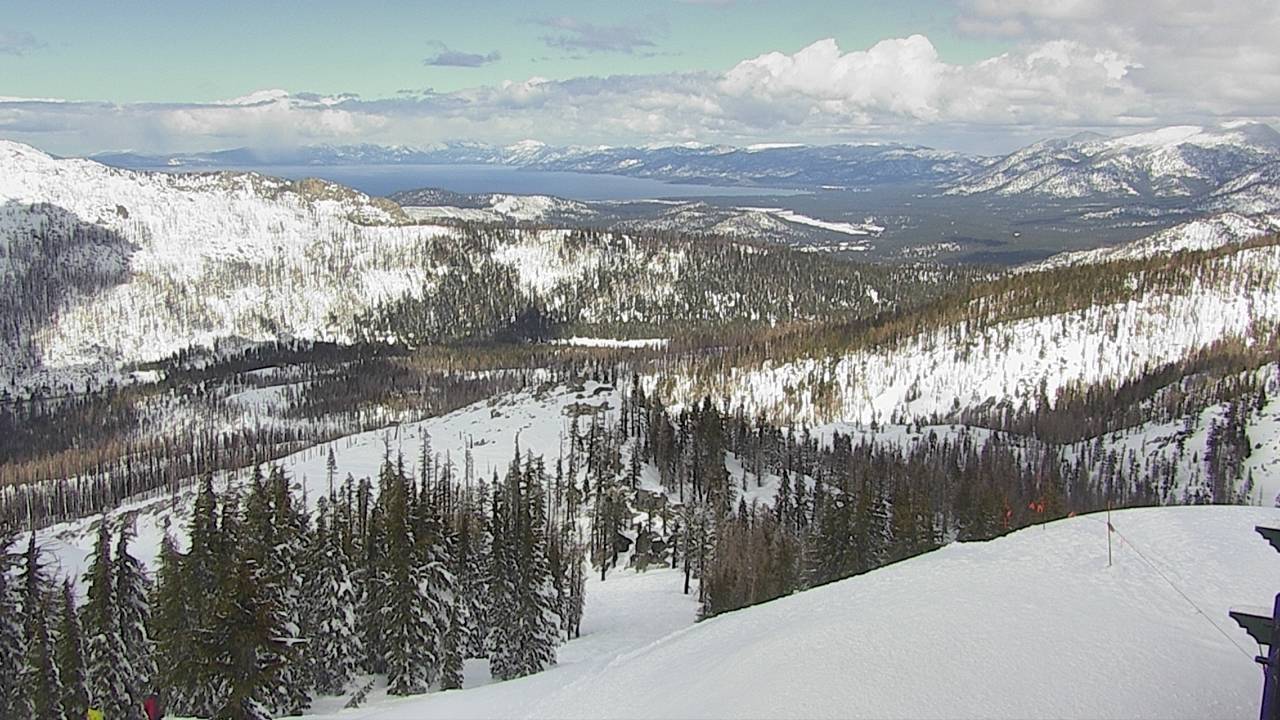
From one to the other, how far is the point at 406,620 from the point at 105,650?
16.0 m

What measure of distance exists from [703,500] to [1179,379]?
129m

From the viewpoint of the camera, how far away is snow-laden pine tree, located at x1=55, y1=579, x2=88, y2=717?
40.9 metres

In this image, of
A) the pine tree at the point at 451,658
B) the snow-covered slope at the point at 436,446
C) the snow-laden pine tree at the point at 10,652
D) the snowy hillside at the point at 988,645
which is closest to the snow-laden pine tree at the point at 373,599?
the pine tree at the point at 451,658

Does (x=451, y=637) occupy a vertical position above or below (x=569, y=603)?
above

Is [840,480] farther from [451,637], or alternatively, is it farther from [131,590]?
[131,590]

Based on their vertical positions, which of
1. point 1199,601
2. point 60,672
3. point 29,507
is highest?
point 1199,601

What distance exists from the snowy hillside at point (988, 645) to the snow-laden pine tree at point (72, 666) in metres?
18.0

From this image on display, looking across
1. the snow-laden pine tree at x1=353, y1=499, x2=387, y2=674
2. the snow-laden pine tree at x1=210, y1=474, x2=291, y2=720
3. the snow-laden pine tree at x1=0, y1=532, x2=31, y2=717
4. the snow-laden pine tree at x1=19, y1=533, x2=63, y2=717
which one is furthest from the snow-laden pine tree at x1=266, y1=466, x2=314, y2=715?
the snow-laden pine tree at x1=0, y1=532, x2=31, y2=717

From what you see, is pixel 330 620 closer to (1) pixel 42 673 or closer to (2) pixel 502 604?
(2) pixel 502 604

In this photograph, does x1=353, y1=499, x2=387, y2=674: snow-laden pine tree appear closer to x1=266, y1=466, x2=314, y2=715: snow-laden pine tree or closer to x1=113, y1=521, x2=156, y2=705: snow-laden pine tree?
x1=266, y1=466, x2=314, y2=715: snow-laden pine tree

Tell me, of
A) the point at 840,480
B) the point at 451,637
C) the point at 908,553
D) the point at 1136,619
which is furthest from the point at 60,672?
the point at 840,480

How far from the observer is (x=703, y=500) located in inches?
4845

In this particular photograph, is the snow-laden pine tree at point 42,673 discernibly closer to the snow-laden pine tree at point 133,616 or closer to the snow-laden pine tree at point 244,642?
the snow-laden pine tree at point 133,616

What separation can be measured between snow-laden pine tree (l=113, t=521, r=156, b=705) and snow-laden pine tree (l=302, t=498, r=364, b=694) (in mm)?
8853
